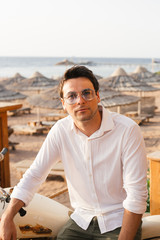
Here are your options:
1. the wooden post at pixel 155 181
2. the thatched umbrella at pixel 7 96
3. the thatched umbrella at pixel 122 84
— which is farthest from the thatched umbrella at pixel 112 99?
the wooden post at pixel 155 181

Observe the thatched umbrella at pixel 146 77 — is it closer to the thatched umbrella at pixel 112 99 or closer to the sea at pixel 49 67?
the thatched umbrella at pixel 112 99

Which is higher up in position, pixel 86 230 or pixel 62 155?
pixel 62 155

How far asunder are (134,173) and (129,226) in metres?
0.23

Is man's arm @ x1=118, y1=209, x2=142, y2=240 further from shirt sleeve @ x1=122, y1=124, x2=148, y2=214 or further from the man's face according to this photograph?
the man's face

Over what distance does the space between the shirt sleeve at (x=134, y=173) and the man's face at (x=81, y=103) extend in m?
0.21

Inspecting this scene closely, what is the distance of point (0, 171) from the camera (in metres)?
2.84

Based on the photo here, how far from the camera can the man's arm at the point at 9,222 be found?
1.38 m

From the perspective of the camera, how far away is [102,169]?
147 centimetres

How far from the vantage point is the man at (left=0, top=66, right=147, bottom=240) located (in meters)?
1.39

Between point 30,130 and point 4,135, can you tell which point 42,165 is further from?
point 30,130
